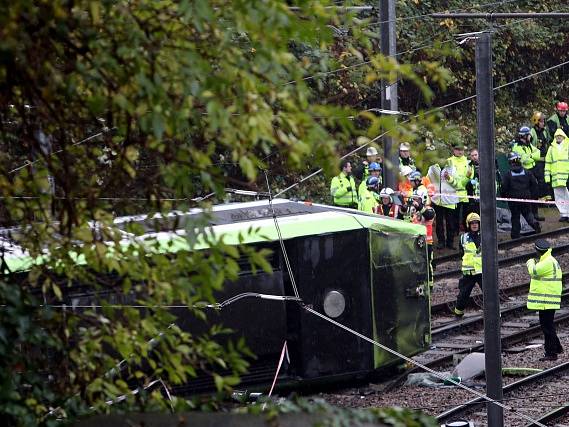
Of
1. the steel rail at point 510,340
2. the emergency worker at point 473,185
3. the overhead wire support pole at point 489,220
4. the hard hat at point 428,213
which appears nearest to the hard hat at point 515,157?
the emergency worker at point 473,185

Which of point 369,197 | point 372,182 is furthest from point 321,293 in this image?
point 372,182

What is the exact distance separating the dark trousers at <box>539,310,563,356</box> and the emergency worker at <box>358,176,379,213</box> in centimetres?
561

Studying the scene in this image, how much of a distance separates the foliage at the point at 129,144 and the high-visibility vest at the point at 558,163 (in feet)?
66.1

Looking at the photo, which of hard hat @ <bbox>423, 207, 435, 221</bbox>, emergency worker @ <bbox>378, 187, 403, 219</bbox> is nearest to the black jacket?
hard hat @ <bbox>423, 207, 435, 221</bbox>

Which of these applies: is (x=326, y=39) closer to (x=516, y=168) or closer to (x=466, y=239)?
(x=466, y=239)

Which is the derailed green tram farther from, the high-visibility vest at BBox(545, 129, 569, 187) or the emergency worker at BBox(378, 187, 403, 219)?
the high-visibility vest at BBox(545, 129, 569, 187)

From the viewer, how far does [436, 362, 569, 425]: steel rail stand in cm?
1501

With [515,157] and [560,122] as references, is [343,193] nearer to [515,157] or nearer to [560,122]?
[515,157]

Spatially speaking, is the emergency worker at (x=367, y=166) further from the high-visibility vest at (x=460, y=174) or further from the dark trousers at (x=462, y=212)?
the dark trousers at (x=462, y=212)

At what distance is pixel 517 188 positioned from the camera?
2642 centimetres

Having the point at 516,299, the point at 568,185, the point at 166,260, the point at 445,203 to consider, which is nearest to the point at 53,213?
the point at 166,260

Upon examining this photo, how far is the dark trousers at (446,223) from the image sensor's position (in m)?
26.3

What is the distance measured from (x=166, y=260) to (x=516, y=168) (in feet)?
69.0

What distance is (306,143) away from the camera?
18.7ft
